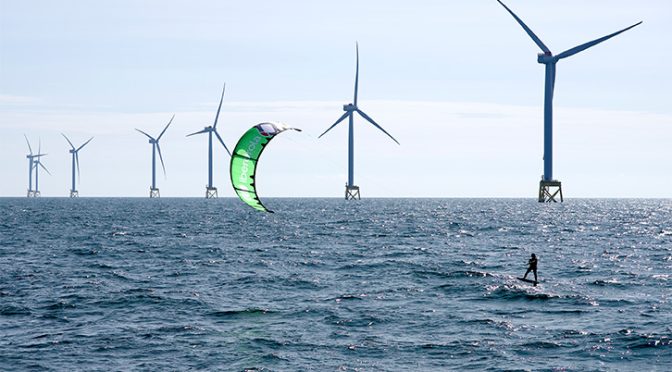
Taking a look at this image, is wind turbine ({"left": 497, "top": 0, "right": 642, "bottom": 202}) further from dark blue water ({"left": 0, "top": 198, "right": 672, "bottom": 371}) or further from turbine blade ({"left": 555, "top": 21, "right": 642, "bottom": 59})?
dark blue water ({"left": 0, "top": 198, "right": 672, "bottom": 371})

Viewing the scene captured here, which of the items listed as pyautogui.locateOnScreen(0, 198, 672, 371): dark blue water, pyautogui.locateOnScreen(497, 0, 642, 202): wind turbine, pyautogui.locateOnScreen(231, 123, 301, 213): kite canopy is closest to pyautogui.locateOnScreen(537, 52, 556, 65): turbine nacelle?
pyautogui.locateOnScreen(497, 0, 642, 202): wind turbine

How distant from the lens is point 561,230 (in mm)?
103000

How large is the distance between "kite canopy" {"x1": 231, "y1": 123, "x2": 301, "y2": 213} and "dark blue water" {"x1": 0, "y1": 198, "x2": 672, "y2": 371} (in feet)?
20.2

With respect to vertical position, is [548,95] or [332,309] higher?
[548,95]

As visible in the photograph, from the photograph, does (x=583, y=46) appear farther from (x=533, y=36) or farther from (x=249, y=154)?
(x=249, y=154)

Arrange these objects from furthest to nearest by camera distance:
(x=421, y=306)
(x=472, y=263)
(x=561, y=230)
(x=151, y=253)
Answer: (x=561, y=230), (x=151, y=253), (x=472, y=263), (x=421, y=306)

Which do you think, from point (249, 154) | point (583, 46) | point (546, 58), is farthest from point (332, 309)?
point (546, 58)

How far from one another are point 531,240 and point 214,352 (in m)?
59.7

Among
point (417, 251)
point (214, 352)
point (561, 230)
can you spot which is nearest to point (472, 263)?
point (417, 251)

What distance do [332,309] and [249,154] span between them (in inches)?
398

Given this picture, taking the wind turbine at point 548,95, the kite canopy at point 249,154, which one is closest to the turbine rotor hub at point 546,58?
the wind turbine at point 548,95

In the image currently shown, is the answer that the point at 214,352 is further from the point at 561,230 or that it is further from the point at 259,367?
the point at 561,230

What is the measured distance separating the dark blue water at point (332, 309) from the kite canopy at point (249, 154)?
617 cm

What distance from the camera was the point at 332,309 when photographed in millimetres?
38062
